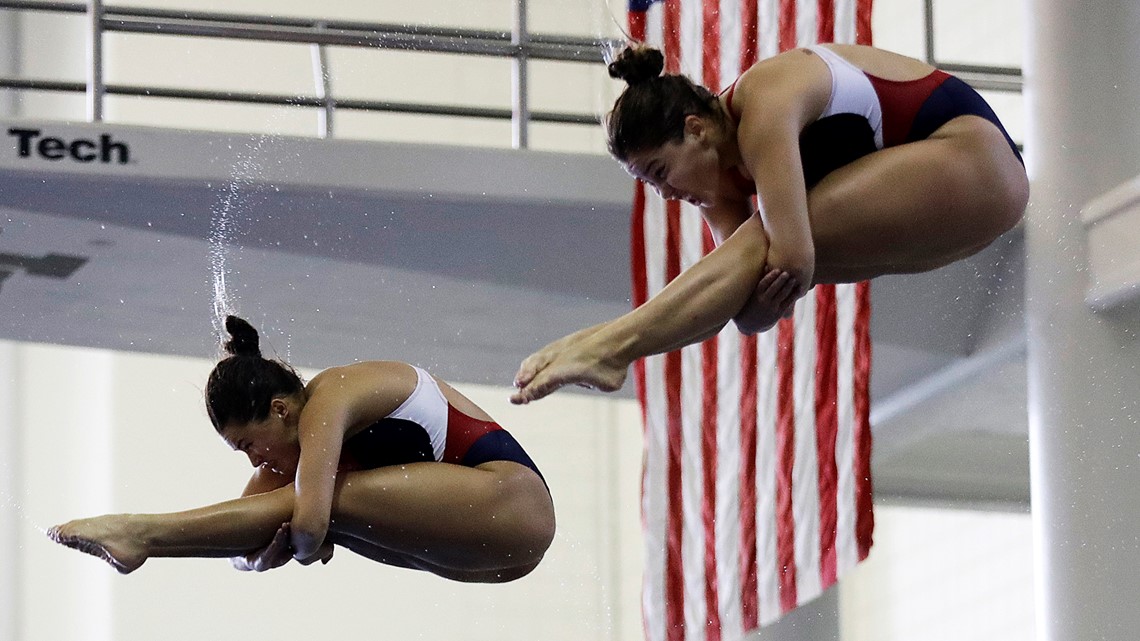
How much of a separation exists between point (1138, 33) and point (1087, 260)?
791 mm

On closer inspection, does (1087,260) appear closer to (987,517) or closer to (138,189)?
(138,189)

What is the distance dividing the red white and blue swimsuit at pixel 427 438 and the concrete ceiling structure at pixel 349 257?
1.64 m

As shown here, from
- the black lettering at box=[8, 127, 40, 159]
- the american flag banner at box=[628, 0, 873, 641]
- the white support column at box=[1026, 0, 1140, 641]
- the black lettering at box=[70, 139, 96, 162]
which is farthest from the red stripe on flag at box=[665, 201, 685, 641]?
the black lettering at box=[8, 127, 40, 159]

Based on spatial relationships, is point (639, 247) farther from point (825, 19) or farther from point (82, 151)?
point (82, 151)

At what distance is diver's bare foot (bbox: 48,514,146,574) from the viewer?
345cm

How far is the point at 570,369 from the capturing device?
10.2 ft

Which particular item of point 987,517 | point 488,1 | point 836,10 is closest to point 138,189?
point 836,10

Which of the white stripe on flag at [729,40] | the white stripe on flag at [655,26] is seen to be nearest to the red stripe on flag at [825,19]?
the white stripe on flag at [729,40]

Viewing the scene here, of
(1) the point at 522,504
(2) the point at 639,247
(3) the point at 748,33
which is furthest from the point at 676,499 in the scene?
(1) the point at 522,504

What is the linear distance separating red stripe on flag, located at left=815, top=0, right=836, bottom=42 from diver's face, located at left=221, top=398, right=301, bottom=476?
258 cm

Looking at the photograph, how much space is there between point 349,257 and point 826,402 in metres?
1.70

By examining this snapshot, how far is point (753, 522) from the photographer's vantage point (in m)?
5.71

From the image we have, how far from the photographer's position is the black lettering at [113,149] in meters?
5.23

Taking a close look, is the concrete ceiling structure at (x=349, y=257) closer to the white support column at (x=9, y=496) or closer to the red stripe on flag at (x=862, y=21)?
the red stripe on flag at (x=862, y=21)
